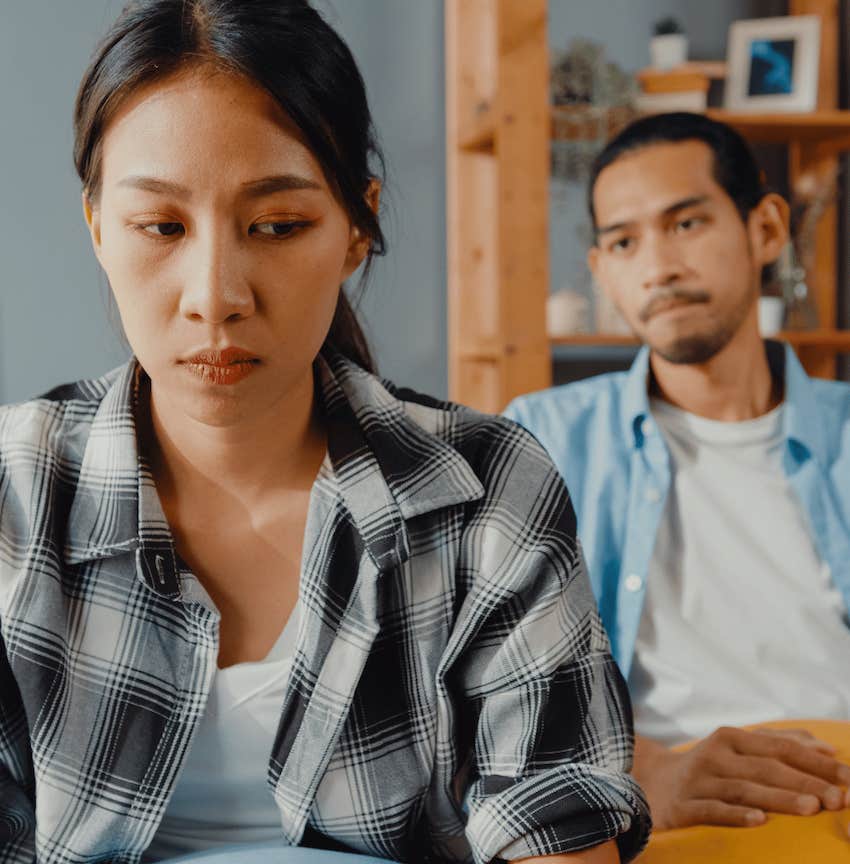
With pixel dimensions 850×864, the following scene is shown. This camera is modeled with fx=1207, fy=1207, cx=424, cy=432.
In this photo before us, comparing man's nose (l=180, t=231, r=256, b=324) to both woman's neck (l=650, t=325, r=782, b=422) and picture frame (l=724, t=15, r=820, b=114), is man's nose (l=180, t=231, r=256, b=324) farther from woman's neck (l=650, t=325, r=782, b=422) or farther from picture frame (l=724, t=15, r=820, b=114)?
picture frame (l=724, t=15, r=820, b=114)

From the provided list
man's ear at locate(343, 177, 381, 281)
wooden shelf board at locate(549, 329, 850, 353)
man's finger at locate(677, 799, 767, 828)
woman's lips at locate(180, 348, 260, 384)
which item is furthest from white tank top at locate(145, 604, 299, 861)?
wooden shelf board at locate(549, 329, 850, 353)

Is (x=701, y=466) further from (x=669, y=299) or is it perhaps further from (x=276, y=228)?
(x=276, y=228)

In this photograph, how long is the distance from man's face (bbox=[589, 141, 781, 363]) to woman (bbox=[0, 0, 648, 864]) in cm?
91

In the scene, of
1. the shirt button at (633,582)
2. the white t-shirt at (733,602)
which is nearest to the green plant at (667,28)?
the white t-shirt at (733,602)

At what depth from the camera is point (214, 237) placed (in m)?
0.94

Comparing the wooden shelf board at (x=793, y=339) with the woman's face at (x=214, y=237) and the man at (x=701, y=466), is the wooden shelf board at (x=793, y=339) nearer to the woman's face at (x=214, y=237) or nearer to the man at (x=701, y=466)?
the man at (x=701, y=466)

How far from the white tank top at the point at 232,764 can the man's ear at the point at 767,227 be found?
1.35 meters

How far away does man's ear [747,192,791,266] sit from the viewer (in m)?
2.08

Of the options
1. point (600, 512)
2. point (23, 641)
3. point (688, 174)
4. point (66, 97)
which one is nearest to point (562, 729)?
point (23, 641)

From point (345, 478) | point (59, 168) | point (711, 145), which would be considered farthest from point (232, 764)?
point (59, 168)

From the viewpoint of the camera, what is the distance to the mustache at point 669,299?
193cm

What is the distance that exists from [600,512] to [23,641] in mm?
1037

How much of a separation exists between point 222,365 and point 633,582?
905mm

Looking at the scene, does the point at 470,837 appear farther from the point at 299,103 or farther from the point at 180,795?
the point at 299,103
